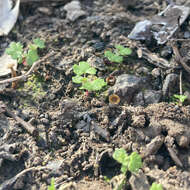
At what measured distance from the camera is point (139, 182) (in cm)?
204

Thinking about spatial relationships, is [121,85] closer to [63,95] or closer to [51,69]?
[63,95]

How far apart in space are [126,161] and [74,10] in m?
1.86

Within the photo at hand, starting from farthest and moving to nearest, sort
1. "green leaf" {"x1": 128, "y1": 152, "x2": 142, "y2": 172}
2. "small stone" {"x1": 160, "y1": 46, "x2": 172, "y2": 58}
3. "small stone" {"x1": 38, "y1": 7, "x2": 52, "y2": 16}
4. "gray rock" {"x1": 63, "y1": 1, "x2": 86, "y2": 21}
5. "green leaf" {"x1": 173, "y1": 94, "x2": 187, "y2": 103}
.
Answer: "small stone" {"x1": 38, "y1": 7, "x2": 52, "y2": 16} → "gray rock" {"x1": 63, "y1": 1, "x2": 86, "y2": 21} → "small stone" {"x1": 160, "y1": 46, "x2": 172, "y2": 58} → "green leaf" {"x1": 173, "y1": 94, "x2": 187, "y2": 103} → "green leaf" {"x1": 128, "y1": 152, "x2": 142, "y2": 172}

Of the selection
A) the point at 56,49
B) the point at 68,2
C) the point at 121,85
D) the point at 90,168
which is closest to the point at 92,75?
the point at 121,85

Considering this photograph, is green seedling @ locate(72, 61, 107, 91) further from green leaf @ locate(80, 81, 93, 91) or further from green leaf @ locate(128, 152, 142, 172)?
green leaf @ locate(128, 152, 142, 172)

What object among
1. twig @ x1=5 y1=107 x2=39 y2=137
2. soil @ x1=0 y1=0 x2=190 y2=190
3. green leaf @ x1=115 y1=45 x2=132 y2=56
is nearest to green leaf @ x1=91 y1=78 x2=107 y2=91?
soil @ x1=0 y1=0 x2=190 y2=190

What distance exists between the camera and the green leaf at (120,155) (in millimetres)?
2014

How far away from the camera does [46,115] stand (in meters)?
2.47

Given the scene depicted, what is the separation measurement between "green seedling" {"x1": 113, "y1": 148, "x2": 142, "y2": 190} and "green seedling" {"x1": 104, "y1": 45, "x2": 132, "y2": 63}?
953 millimetres

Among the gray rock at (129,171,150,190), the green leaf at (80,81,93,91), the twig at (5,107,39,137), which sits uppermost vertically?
the green leaf at (80,81,93,91)

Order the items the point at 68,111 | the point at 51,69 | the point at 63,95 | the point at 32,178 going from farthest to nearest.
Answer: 1. the point at 51,69
2. the point at 63,95
3. the point at 68,111
4. the point at 32,178

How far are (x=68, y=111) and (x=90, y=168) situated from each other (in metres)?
0.50

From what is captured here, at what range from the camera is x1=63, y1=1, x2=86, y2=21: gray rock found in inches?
127

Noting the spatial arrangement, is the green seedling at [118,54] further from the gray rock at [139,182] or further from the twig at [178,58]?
the gray rock at [139,182]
